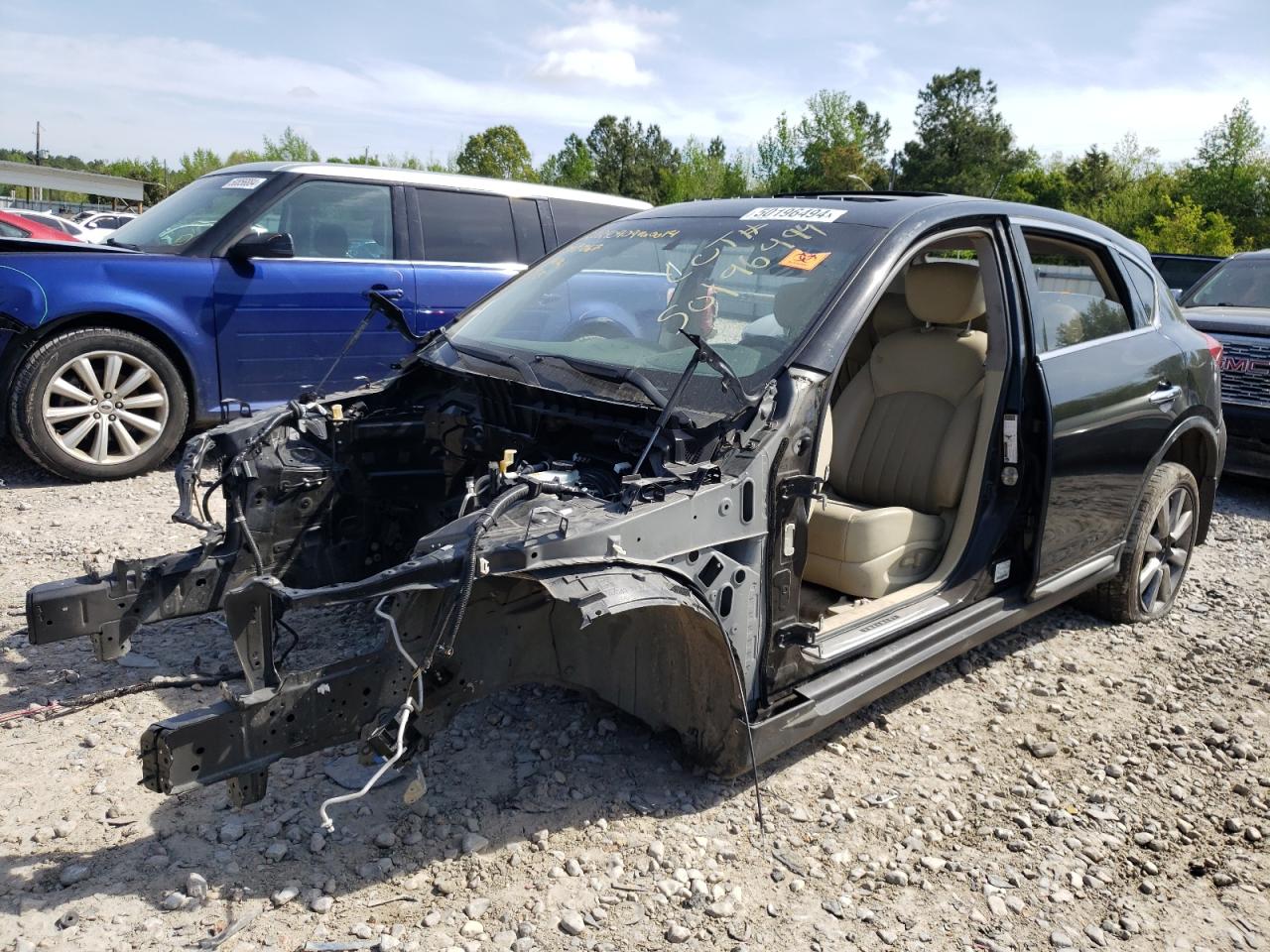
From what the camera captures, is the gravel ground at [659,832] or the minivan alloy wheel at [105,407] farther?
the minivan alloy wheel at [105,407]

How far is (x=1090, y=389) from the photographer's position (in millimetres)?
3871

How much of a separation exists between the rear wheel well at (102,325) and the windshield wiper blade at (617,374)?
3.82 metres

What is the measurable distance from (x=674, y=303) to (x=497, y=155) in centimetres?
5409

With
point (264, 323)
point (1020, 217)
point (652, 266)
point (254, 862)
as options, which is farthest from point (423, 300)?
point (254, 862)

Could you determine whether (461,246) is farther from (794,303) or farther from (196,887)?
(196,887)

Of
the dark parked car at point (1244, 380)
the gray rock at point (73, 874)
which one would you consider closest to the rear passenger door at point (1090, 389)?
the dark parked car at point (1244, 380)

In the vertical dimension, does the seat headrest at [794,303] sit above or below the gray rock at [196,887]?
above

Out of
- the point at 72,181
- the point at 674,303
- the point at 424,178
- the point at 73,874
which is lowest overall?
the point at 73,874

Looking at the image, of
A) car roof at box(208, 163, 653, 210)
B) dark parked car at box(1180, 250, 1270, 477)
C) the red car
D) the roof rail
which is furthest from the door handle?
the red car

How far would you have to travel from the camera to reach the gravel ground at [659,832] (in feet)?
8.33

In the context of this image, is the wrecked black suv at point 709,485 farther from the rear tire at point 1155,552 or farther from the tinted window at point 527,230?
the tinted window at point 527,230

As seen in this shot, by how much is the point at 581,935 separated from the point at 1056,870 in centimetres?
142

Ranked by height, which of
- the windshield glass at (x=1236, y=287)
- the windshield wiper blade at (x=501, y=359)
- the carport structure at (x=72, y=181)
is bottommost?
the windshield wiper blade at (x=501, y=359)

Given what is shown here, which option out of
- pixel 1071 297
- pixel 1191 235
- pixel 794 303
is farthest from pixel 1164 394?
pixel 1191 235
